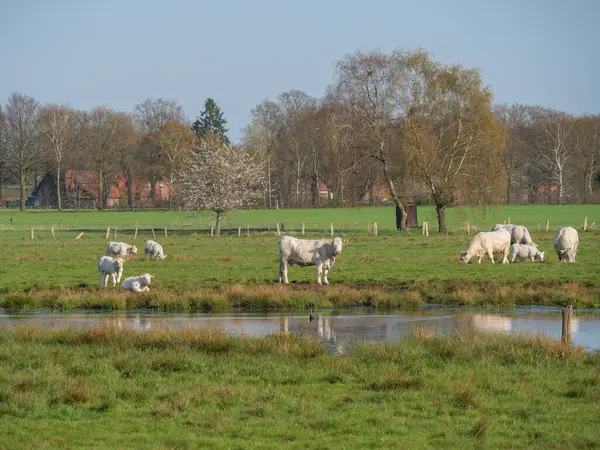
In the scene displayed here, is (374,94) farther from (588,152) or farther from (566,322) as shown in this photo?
(588,152)

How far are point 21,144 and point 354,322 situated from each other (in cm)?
10360

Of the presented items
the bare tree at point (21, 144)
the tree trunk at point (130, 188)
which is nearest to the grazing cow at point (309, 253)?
the bare tree at point (21, 144)

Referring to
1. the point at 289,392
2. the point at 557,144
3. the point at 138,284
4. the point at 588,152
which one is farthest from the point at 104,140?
the point at 289,392

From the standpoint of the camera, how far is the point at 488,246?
1658 inches

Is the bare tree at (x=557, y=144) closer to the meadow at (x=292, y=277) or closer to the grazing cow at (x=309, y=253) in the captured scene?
the meadow at (x=292, y=277)

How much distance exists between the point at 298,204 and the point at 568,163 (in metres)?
39.2

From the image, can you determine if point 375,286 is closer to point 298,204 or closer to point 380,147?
point 380,147

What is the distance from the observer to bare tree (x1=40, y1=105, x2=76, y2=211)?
124 metres

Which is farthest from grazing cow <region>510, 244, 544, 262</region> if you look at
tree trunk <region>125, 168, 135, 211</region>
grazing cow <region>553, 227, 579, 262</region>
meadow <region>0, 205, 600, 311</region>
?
tree trunk <region>125, 168, 135, 211</region>

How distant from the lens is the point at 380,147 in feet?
219

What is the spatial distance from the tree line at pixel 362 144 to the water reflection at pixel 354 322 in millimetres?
37873

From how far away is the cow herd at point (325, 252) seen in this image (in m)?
32.4

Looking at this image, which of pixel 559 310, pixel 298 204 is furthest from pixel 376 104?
pixel 298 204

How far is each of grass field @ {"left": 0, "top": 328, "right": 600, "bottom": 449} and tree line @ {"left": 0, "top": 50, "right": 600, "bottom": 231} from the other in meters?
47.3
